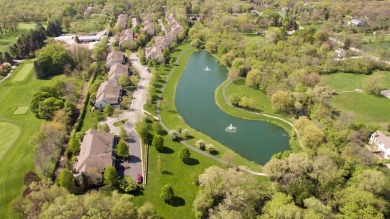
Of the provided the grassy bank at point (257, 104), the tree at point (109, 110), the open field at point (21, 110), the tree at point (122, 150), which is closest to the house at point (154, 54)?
the grassy bank at point (257, 104)

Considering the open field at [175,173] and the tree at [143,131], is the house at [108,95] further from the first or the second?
the tree at [143,131]

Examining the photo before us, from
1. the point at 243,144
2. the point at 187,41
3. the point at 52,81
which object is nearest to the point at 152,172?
the point at 243,144

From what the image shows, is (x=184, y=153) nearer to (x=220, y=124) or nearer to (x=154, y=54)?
(x=220, y=124)

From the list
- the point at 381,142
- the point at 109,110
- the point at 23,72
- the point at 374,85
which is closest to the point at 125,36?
the point at 23,72

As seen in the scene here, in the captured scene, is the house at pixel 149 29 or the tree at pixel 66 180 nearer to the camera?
the tree at pixel 66 180

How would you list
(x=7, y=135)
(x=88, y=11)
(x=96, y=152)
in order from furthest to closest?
(x=88, y=11) < (x=7, y=135) < (x=96, y=152)

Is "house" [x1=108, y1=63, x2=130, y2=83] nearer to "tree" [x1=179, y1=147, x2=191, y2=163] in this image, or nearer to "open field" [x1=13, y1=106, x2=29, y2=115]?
"open field" [x1=13, y1=106, x2=29, y2=115]
